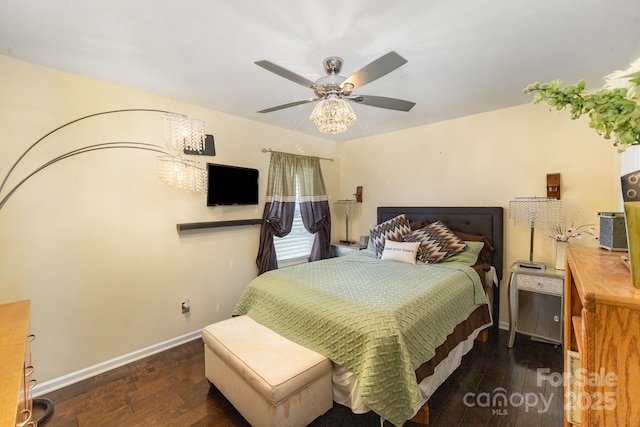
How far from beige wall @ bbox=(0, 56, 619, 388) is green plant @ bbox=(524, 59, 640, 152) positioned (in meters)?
2.67

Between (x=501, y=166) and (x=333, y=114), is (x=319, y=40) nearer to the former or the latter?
(x=333, y=114)

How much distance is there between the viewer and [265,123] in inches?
139

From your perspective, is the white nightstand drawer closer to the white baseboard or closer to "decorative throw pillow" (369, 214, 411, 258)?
"decorative throw pillow" (369, 214, 411, 258)

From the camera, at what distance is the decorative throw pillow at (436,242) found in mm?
2912

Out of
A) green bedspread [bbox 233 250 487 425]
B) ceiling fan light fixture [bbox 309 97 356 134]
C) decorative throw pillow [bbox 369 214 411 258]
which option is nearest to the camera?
green bedspread [bbox 233 250 487 425]

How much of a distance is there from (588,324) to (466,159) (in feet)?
9.86

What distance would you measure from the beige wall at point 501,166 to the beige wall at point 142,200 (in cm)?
1

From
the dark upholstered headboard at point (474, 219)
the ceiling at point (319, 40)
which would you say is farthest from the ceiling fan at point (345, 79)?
the dark upholstered headboard at point (474, 219)

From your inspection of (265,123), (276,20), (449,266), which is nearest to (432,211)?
(449,266)

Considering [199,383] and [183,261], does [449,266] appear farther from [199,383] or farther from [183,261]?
[183,261]

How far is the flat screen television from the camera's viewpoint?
9.91 ft

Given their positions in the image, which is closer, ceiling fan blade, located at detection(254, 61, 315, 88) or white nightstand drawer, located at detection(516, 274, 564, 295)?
ceiling fan blade, located at detection(254, 61, 315, 88)

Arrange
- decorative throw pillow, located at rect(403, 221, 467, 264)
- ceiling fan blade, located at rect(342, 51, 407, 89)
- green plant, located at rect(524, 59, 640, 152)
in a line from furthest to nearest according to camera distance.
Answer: decorative throw pillow, located at rect(403, 221, 467, 264), ceiling fan blade, located at rect(342, 51, 407, 89), green plant, located at rect(524, 59, 640, 152)

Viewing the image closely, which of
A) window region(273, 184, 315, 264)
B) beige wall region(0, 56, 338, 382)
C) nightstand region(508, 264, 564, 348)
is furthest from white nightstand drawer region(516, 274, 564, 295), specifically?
beige wall region(0, 56, 338, 382)
